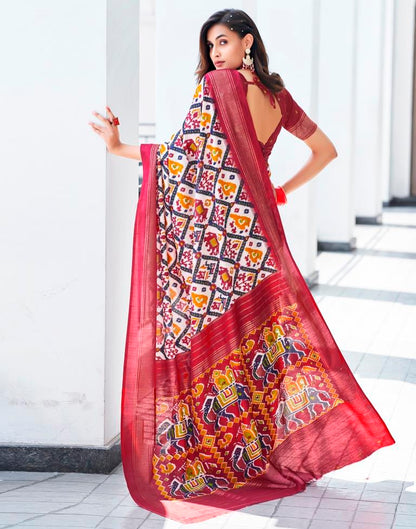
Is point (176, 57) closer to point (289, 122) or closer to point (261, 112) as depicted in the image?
point (289, 122)

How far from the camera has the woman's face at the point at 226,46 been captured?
348cm

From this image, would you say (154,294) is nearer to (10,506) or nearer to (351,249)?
(10,506)

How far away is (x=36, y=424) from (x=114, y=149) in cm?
105

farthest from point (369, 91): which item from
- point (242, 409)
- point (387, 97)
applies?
point (242, 409)

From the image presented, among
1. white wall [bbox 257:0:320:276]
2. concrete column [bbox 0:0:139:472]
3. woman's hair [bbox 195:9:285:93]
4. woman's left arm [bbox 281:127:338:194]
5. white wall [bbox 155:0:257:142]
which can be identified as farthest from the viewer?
white wall [bbox 257:0:320:276]

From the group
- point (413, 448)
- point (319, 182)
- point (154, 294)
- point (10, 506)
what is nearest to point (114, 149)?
point (154, 294)

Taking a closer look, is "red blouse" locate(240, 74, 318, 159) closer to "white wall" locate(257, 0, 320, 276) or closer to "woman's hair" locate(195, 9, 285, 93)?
"woman's hair" locate(195, 9, 285, 93)

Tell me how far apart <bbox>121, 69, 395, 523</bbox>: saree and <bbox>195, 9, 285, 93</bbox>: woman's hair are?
107mm

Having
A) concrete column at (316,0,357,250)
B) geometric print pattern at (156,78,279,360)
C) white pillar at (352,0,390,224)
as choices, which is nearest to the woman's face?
geometric print pattern at (156,78,279,360)

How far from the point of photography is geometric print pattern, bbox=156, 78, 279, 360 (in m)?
3.55

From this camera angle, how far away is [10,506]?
3436mm

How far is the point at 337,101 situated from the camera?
9.66m

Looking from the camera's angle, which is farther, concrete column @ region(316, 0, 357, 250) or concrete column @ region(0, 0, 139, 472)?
concrete column @ region(316, 0, 357, 250)

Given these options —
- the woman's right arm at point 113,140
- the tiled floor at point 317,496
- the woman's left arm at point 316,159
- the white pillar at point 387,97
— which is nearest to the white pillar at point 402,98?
the white pillar at point 387,97
